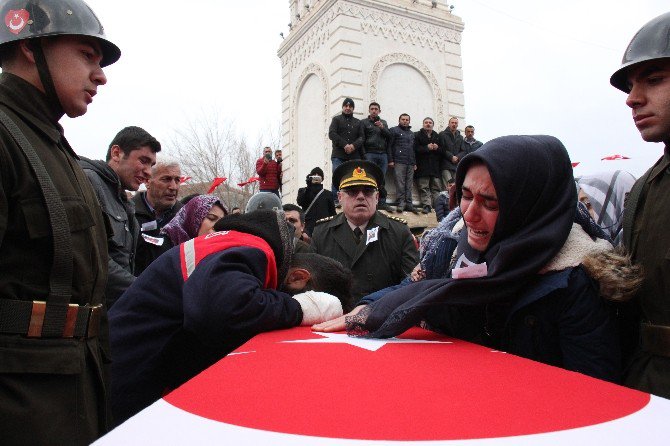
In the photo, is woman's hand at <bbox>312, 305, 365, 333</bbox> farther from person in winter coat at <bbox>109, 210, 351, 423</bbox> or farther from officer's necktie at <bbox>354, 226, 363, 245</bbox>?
officer's necktie at <bbox>354, 226, 363, 245</bbox>

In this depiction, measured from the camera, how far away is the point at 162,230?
14.5 ft

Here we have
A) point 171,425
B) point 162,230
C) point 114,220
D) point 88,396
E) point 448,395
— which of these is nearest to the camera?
point 171,425

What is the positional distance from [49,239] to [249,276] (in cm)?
62

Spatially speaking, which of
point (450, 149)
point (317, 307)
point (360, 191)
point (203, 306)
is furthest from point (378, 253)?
point (450, 149)

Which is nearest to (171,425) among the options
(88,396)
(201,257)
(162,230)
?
(201,257)

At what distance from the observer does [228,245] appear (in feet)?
6.02

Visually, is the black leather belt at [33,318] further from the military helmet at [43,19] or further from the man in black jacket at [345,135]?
the man in black jacket at [345,135]

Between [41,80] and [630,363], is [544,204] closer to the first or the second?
[630,363]

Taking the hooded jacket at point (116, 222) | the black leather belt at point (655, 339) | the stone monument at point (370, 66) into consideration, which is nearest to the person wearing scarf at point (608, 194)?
the black leather belt at point (655, 339)

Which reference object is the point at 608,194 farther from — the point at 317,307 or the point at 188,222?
the point at 188,222

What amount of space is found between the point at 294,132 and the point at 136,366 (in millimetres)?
13554

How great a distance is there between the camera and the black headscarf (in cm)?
156

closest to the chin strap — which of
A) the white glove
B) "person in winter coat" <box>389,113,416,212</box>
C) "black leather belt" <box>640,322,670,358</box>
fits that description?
the white glove

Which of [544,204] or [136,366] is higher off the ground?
[544,204]
